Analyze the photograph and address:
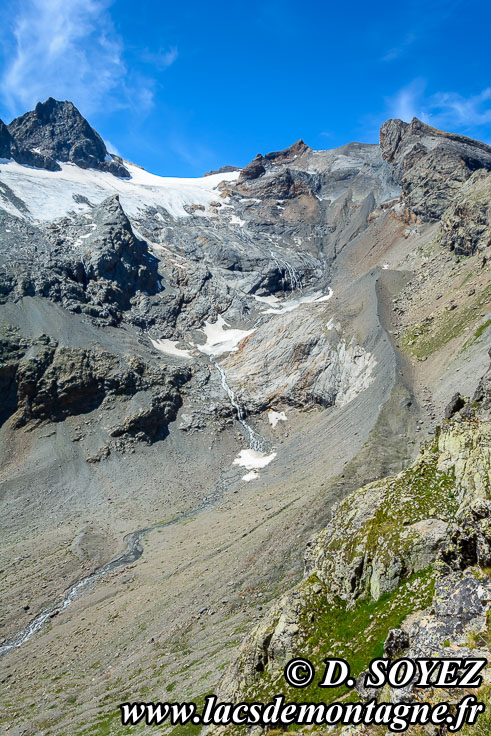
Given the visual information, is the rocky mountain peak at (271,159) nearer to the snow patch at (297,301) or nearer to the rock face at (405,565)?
the snow patch at (297,301)

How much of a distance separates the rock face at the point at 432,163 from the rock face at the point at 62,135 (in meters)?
120

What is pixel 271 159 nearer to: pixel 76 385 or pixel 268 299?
pixel 268 299

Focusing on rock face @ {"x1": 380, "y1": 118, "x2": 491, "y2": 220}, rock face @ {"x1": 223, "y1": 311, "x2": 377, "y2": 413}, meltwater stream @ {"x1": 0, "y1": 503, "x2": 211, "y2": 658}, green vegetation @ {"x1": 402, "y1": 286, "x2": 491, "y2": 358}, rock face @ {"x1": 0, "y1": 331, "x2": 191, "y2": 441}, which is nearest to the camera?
meltwater stream @ {"x1": 0, "y1": 503, "x2": 211, "y2": 658}

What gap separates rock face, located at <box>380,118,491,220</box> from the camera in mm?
95375

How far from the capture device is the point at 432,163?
103 metres

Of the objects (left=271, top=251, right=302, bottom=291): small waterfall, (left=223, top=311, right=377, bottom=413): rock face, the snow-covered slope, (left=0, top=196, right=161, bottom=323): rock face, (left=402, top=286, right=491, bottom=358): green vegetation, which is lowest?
(left=402, top=286, right=491, bottom=358): green vegetation

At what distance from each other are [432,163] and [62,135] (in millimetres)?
155274

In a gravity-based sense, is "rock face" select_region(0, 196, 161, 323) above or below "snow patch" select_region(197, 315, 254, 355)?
above

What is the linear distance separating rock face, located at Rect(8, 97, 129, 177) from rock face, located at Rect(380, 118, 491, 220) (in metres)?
120

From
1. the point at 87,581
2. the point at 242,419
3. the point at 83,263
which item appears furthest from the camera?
the point at 83,263

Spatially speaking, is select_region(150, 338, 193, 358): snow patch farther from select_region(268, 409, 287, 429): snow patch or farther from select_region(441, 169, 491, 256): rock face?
select_region(441, 169, 491, 256): rock face

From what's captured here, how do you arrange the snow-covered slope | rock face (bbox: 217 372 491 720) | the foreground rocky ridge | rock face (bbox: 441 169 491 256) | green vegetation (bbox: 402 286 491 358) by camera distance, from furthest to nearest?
the snow-covered slope → rock face (bbox: 441 169 491 256) → green vegetation (bbox: 402 286 491 358) → the foreground rocky ridge → rock face (bbox: 217 372 491 720)

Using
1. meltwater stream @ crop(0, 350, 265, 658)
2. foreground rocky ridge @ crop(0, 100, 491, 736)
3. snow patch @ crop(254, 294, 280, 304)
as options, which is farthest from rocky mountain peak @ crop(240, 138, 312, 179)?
meltwater stream @ crop(0, 350, 265, 658)

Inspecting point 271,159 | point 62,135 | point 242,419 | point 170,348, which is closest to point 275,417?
point 242,419
